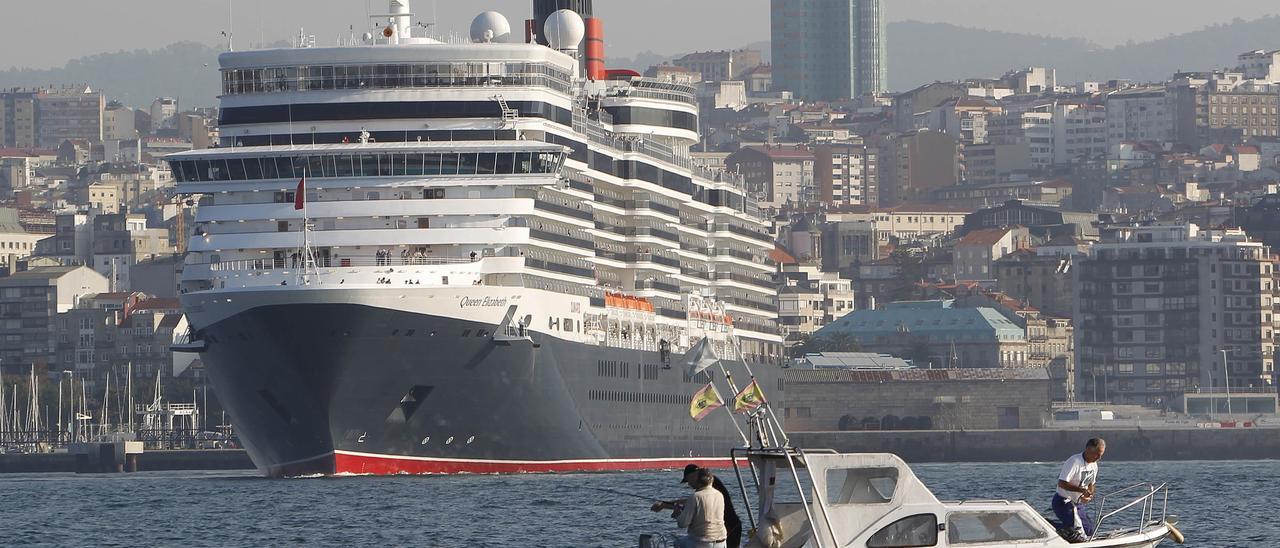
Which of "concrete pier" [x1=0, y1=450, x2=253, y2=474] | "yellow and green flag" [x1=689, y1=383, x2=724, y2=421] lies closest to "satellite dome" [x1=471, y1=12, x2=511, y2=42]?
"concrete pier" [x1=0, y1=450, x2=253, y2=474]

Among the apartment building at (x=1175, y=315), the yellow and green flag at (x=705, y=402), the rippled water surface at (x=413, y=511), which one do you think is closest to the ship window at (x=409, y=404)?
the rippled water surface at (x=413, y=511)

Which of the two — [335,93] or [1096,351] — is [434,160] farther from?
[1096,351]

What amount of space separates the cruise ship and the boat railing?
1628 cm

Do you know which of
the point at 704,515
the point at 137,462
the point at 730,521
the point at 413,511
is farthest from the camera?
the point at 137,462

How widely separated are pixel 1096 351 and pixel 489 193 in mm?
108273

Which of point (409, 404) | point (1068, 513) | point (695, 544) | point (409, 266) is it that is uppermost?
point (409, 266)

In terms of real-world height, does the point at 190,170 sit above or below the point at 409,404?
above

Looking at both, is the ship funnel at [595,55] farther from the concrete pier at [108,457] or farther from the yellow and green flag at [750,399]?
the yellow and green flag at [750,399]

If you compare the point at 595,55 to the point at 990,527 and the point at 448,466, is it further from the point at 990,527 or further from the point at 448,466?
the point at 990,527

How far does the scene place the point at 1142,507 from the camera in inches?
1893

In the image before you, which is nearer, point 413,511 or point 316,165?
point 413,511

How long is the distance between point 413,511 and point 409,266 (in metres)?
15.9

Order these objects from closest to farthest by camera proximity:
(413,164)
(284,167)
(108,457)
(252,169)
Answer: (413,164), (284,167), (252,169), (108,457)

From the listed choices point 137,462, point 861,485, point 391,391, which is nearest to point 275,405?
point 391,391
